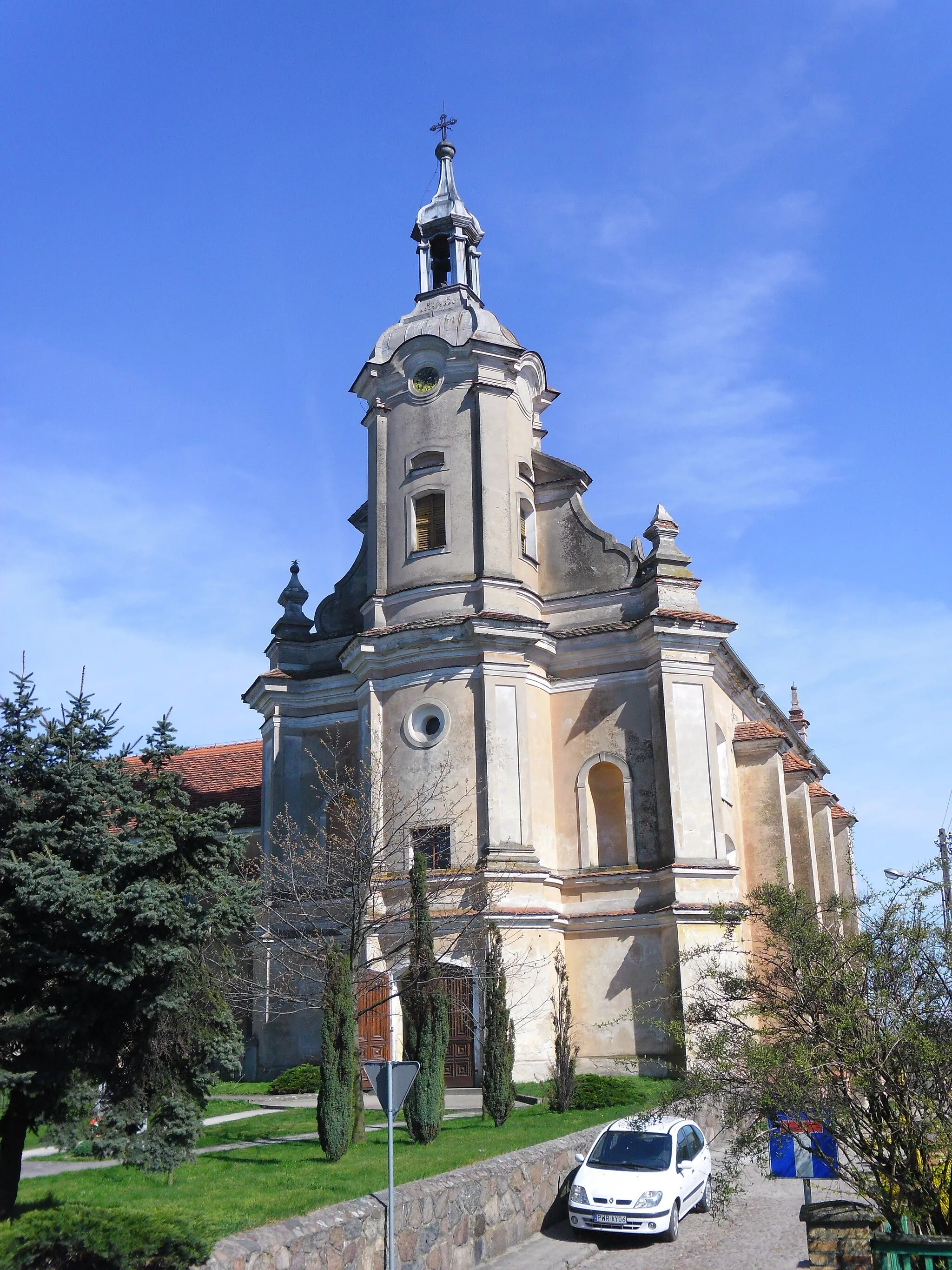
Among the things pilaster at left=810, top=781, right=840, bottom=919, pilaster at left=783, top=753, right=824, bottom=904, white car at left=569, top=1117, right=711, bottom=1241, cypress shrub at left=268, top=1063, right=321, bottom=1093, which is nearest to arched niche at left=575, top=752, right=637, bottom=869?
cypress shrub at left=268, top=1063, right=321, bottom=1093

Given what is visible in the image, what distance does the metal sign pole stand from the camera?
521 inches

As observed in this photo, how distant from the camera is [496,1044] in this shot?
→ 23234mm

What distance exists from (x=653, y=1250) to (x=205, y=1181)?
6194 millimetres

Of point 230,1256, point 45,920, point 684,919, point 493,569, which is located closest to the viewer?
point 230,1256

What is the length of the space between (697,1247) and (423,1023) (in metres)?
6.33

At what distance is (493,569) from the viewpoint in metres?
33.1

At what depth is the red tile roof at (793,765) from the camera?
41.0 m

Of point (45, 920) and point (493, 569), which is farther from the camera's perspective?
point (493, 569)

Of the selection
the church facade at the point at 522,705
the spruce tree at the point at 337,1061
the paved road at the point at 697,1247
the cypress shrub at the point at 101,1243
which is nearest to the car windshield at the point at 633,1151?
the paved road at the point at 697,1247

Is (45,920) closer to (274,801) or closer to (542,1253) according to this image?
(542,1253)

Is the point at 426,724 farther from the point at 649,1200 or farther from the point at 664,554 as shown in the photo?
the point at 649,1200

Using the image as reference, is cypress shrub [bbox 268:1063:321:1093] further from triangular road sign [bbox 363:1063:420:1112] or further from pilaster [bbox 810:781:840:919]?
pilaster [bbox 810:781:840:919]

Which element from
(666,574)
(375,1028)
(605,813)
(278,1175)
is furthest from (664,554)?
(278,1175)

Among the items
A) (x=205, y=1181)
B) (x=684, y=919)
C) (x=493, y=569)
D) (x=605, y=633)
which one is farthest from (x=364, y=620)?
(x=205, y=1181)
